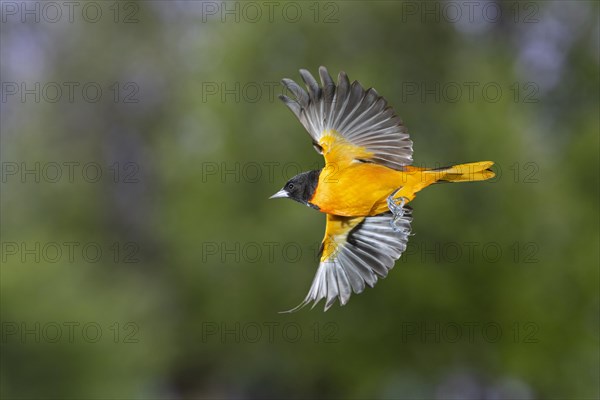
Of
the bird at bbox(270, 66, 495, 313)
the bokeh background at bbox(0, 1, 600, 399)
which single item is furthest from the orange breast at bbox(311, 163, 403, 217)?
the bokeh background at bbox(0, 1, 600, 399)

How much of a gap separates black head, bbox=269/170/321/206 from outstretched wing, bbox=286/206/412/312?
0.20 metres

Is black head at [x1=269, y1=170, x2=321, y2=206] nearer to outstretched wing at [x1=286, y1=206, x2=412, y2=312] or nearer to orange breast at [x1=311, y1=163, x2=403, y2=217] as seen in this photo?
orange breast at [x1=311, y1=163, x2=403, y2=217]

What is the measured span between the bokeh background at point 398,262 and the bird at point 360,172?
341 inches

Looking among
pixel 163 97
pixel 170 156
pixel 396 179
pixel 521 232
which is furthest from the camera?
pixel 163 97

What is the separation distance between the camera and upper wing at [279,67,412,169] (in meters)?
1.86

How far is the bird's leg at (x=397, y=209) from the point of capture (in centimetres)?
199

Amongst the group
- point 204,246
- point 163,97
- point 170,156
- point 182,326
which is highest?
point 163,97

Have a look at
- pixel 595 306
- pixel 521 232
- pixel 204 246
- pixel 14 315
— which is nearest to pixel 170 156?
pixel 204 246

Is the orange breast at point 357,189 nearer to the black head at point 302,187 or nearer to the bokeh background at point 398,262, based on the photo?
the black head at point 302,187

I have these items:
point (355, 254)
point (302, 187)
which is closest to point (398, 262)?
point (355, 254)

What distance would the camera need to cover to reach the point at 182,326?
52.0 feet

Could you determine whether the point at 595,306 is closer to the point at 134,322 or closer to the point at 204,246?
the point at 204,246

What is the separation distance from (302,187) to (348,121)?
0.20m

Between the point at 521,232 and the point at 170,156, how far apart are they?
6765mm
